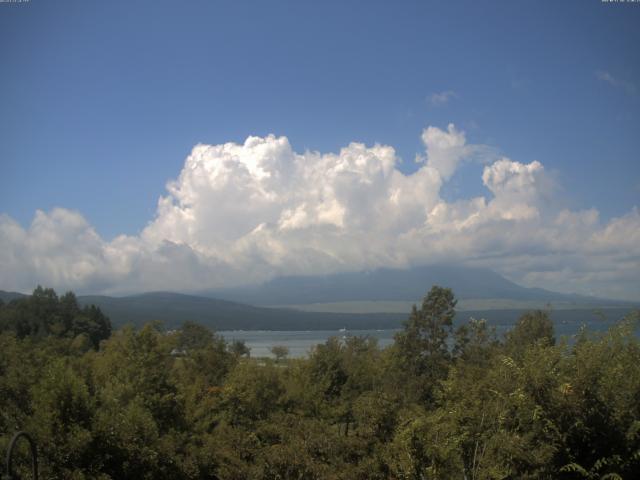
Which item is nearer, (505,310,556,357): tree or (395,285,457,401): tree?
(395,285,457,401): tree

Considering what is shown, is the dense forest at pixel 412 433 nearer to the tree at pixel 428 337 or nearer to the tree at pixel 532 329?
the tree at pixel 428 337

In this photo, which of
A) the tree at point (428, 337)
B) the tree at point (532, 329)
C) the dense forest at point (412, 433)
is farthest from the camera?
the tree at point (532, 329)

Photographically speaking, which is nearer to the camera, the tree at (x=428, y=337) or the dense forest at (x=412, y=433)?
the dense forest at (x=412, y=433)

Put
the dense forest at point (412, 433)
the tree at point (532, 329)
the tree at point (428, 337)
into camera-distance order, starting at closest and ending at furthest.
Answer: the dense forest at point (412, 433)
the tree at point (428, 337)
the tree at point (532, 329)

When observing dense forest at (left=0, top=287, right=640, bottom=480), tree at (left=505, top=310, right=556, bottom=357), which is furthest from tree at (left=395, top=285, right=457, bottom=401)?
dense forest at (left=0, top=287, right=640, bottom=480)

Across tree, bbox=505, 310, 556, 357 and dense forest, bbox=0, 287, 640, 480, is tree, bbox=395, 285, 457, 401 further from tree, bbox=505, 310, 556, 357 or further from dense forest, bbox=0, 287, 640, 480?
dense forest, bbox=0, 287, 640, 480

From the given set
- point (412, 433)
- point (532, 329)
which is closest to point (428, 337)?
point (532, 329)

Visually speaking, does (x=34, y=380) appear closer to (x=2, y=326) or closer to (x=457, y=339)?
(x=457, y=339)

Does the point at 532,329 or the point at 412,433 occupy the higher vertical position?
the point at 412,433

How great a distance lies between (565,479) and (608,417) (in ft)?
5.55

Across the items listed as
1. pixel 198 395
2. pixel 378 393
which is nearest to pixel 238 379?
pixel 198 395

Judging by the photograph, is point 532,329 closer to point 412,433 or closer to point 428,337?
point 428,337

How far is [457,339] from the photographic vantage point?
36.2 metres

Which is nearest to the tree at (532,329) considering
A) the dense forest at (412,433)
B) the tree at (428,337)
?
the tree at (428,337)
